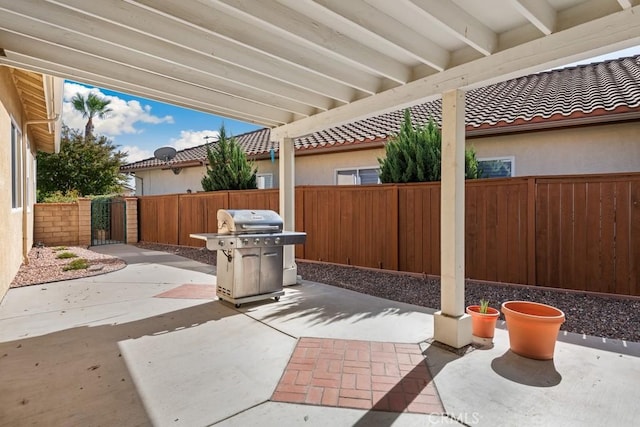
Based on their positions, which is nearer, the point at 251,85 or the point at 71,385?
the point at 71,385

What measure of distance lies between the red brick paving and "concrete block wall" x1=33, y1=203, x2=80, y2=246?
1185cm

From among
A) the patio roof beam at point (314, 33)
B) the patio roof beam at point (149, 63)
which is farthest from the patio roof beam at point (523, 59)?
the patio roof beam at point (149, 63)

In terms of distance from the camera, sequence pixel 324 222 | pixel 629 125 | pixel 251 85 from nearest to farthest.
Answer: pixel 251 85, pixel 629 125, pixel 324 222

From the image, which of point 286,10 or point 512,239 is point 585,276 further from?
point 286,10

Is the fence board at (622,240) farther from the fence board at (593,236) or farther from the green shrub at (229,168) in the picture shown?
the green shrub at (229,168)

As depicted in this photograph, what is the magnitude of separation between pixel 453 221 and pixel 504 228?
3.05 meters

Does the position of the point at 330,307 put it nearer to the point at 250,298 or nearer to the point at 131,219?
the point at 250,298

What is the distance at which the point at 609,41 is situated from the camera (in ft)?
9.02

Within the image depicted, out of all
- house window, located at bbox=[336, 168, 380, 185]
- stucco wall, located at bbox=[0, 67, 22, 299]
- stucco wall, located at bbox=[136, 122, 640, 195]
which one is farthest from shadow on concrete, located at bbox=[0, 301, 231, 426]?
stucco wall, located at bbox=[136, 122, 640, 195]

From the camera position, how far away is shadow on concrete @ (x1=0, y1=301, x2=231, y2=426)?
2473 millimetres

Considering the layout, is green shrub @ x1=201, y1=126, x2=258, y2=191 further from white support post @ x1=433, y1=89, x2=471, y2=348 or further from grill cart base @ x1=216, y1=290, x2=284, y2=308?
white support post @ x1=433, y1=89, x2=471, y2=348

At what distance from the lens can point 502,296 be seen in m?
5.55

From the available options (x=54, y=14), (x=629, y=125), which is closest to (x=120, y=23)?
(x=54, y=14)

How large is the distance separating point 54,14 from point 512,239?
6674 mm
